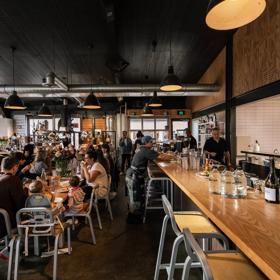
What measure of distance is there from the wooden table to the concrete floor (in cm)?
128

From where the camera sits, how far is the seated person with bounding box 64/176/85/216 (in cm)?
286

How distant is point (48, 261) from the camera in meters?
2.68

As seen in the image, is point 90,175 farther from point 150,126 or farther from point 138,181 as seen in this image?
point 150,126

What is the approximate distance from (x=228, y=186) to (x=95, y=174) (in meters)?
2.27

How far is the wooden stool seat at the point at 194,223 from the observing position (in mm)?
1814

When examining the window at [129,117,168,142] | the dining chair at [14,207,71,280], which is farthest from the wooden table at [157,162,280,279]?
the window at [129,117,168,142]

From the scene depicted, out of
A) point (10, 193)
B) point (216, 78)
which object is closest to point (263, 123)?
point (216, 78)

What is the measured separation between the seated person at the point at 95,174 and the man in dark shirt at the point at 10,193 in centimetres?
114

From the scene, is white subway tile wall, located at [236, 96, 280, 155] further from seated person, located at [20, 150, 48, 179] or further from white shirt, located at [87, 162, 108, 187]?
seated person, located at [20, 150, 48, 179]

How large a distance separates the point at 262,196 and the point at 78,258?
219 centimetres

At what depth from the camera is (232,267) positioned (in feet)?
4.17

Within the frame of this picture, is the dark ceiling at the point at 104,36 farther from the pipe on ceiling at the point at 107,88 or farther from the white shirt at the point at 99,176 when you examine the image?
the white shirt at the point at 99,176

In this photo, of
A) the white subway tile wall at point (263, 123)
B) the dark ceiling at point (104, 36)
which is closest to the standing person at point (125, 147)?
the dark ceiling at point (104, 36)

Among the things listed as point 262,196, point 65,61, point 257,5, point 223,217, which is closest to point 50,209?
point 223,217
